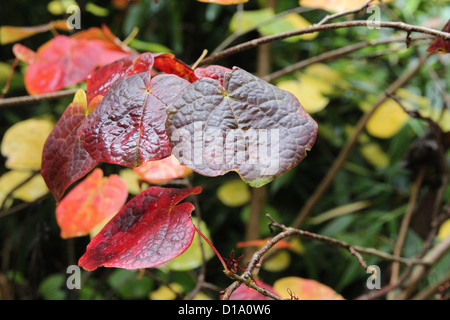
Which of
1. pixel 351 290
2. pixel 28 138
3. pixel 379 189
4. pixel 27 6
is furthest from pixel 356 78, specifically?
pixel 27 6

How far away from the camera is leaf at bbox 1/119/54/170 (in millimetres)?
618

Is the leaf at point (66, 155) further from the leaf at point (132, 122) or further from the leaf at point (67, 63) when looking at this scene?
the leaf at point (67, 63)

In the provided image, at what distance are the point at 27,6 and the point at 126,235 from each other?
1032 mm

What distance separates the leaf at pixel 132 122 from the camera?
0.77 feet

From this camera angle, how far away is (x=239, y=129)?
0.23 metres

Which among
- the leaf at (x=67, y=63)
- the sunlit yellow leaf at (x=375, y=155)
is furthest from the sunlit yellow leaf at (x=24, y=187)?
the sunlit yellow leaf at (x=375, y=155)

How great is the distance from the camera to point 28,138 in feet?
2.11

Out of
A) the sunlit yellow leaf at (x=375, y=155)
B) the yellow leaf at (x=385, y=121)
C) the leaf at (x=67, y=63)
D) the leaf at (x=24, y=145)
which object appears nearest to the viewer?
the leaf at (x=67, y=63)

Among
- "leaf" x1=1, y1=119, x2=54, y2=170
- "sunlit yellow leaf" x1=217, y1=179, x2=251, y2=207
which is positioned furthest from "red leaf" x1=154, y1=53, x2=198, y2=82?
"sunlit yellow leaf" x1=217, y1=179, x2=251, y2=207

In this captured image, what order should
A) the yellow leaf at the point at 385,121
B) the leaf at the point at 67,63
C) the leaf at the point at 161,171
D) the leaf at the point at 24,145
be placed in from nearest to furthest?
the leaf at the point at 161,171 < the leaf at the point at 67,63 < the leaf at the point at 24,145 < the yellow leaf at the point at 385,121

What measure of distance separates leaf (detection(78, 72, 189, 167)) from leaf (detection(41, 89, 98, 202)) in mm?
27

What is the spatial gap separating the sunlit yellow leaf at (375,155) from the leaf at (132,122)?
2.92ft

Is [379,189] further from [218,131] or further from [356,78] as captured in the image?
[218,131]

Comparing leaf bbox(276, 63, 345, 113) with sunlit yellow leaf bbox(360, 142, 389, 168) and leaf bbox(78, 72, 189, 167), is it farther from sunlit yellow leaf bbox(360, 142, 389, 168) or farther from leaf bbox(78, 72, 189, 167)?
leaf bbox(78, 72, 189, 167)
